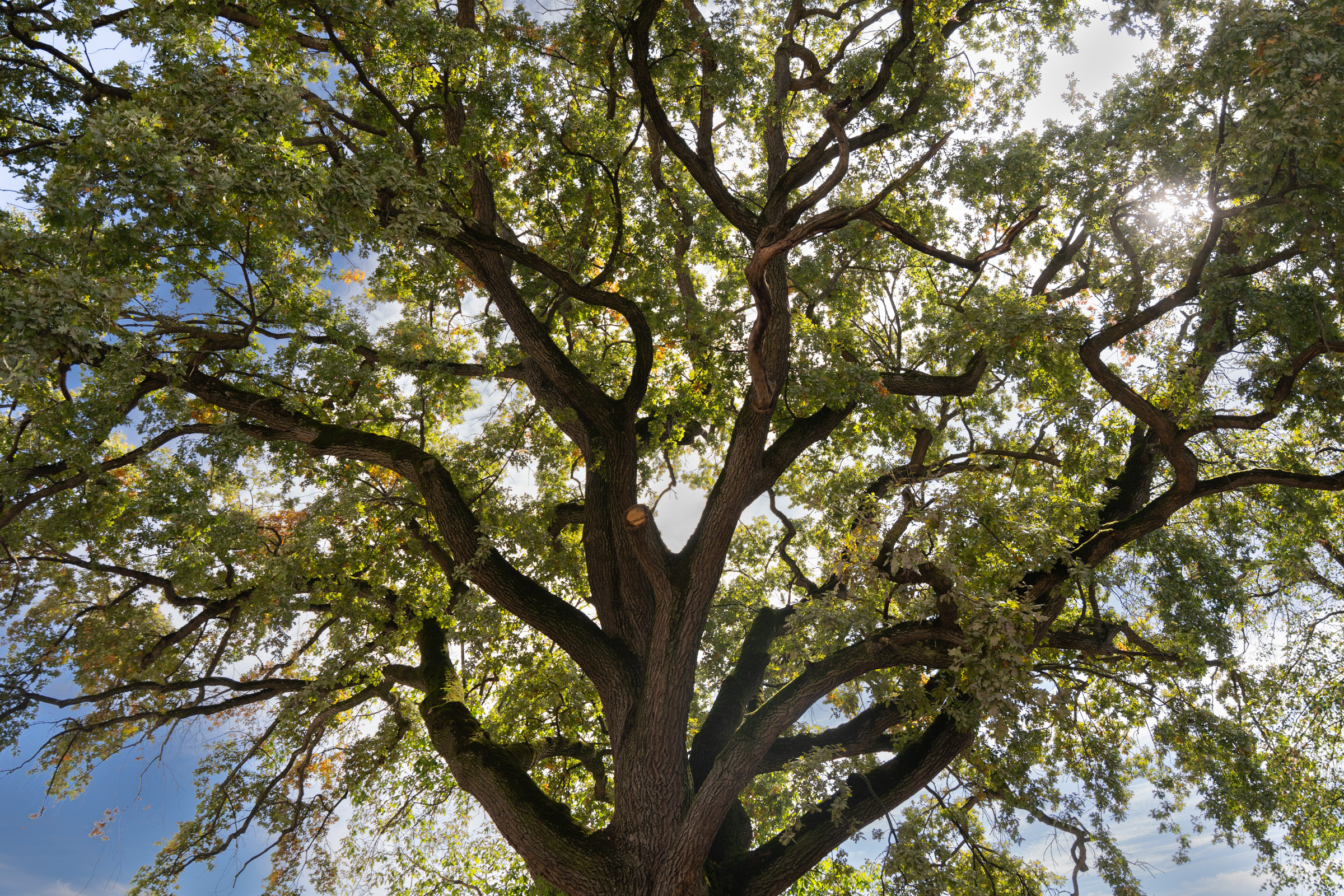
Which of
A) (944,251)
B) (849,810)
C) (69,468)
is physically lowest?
(849,810)

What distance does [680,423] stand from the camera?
816cm

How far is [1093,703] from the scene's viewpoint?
868 centimetres

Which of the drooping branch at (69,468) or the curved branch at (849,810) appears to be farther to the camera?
the curved branch at (849,810)

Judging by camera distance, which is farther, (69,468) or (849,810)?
(849,810)

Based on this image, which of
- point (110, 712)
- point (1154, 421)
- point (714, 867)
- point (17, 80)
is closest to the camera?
point (17, 80)

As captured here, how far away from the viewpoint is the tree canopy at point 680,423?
17.6 ft

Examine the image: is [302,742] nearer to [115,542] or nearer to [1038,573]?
[115,542]

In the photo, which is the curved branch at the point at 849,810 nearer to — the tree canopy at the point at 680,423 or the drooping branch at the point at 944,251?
the tree canopy at the point at 680,423

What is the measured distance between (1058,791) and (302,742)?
9.32 m

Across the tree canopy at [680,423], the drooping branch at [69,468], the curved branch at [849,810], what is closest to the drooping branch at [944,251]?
the tree canopy at [680,423]

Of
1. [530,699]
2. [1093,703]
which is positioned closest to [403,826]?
[530,699]

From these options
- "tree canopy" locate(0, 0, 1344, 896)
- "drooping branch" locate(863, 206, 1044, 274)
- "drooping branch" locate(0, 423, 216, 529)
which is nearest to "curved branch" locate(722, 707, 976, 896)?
"tree canopy" locate(0, 0, 1344, 896)

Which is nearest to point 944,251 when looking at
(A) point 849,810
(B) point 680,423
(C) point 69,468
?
(B) point 680,423

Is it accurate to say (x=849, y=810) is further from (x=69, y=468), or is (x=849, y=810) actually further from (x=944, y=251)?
(x=69, y=468)
